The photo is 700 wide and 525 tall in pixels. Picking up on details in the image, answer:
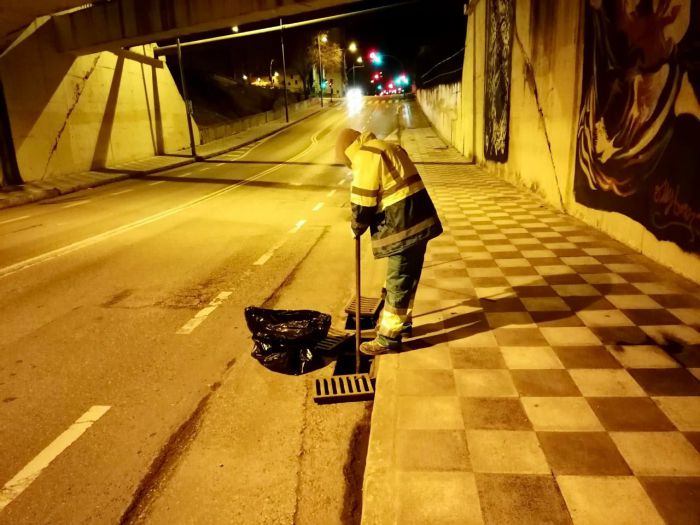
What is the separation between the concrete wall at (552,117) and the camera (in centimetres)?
762

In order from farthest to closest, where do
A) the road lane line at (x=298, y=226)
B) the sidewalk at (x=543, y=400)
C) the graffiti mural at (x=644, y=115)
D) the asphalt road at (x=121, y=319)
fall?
the road lane line at (x=298, y=226) → the graffiti mural at (x=644, y=115) → the asphalt road at (x=121, y=319) → the sidewalk at (x=543, y=400)

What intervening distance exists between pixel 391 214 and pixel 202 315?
276 centimetres

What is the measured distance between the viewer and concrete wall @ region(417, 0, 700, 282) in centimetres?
762

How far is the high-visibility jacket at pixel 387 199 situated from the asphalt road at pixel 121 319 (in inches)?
73.8

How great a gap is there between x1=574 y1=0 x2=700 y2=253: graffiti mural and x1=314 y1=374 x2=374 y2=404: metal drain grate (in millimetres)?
4455

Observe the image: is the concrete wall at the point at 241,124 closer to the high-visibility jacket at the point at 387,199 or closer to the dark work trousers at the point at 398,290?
the high-visibility jacket at the point at 387,199

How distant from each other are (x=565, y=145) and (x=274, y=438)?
8.92 m

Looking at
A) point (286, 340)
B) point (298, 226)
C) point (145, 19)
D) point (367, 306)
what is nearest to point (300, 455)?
point (286, 340)

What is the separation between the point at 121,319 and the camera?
5918 mm

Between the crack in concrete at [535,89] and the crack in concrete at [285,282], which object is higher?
the crack in concrete at [535,89]

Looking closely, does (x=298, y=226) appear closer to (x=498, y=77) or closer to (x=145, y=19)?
(x=498, y=77)

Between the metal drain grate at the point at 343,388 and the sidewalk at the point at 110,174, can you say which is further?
the sidewalk at the point at 110,174

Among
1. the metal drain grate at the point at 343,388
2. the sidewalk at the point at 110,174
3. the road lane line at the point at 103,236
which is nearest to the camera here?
the metal drain grate at the point at 343,388

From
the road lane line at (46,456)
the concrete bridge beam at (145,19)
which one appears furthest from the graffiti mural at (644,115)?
the concrete bridge beam at (145,19)
